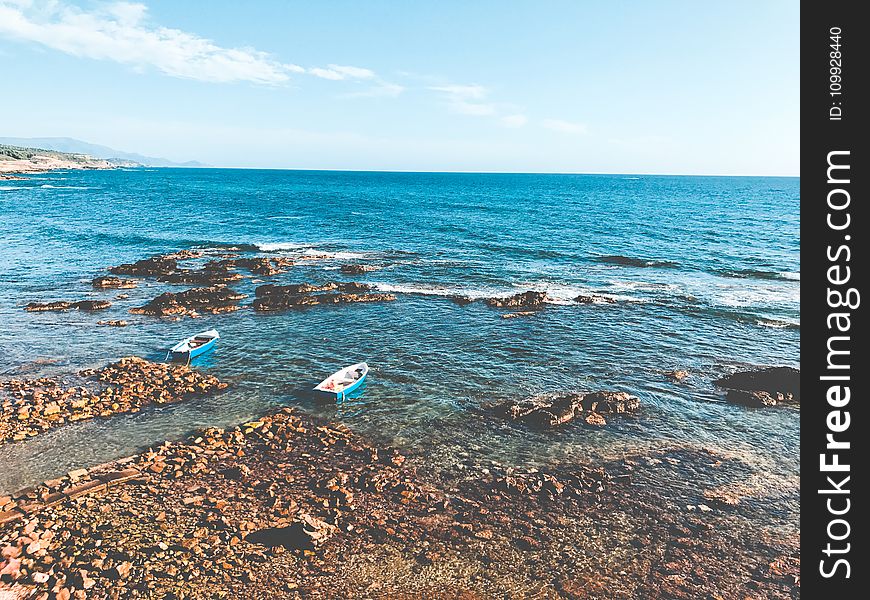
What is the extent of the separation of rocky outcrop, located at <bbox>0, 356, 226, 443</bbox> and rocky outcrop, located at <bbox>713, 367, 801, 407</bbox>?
27164 millimetres

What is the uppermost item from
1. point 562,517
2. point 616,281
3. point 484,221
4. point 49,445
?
point 484,221

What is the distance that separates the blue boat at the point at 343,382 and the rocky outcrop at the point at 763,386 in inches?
763

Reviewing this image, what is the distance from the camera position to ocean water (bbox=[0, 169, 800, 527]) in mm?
21359

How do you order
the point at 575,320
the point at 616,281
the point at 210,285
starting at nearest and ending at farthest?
the point at 575,320, the point at 210,285, the point at 616,281

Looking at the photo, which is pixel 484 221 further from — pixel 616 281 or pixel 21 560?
pixel 21 560

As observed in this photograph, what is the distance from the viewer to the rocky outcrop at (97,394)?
2127cm

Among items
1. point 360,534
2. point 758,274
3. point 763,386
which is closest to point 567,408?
point 763,386

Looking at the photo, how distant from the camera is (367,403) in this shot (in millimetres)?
24844

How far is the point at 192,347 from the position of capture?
97.3 ft

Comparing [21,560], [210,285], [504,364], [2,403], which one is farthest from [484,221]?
[21,560]

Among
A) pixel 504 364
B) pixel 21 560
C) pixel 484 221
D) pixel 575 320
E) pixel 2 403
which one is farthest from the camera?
pixel 484 221

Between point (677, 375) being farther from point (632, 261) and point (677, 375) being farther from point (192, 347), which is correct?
point (632, 261)

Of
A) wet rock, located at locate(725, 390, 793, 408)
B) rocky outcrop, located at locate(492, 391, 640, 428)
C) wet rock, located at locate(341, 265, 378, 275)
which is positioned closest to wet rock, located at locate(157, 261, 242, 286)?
wet rock, located at locate(341, 265, 378, 275)
